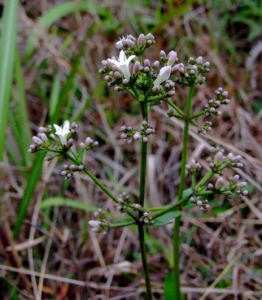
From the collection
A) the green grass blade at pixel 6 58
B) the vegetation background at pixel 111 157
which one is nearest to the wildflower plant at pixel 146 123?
the vegetation background at pixel 111 157

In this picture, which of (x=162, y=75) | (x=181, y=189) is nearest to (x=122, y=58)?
(x=162, y=75)

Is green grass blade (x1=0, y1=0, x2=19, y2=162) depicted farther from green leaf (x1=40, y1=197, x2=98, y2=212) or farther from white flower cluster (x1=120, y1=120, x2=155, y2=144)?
white flower cluster (x1=120, y1=120, x2=155, y2=144)

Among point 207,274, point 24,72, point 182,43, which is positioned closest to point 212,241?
point 207,274

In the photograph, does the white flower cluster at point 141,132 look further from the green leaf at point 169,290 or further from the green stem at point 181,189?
the green leaf at point 169,290

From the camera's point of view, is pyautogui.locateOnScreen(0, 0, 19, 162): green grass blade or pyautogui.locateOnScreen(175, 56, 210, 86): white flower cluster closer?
pyautogui.locateOnScreen(175, 56, 210, 86): white flower cluster

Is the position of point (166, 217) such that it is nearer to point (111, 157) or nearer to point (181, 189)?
point (181, 189)

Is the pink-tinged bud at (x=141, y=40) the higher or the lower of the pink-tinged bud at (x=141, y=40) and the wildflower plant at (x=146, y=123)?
the higher

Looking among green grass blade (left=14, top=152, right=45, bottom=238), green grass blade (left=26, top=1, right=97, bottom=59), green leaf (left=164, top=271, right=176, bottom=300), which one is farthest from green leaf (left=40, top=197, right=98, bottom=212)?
green grass blade (left=26, top=1, right=97, bottom=59)

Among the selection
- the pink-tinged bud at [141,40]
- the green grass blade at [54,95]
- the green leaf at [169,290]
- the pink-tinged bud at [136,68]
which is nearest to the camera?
the pink-tinged bud at [136,68]

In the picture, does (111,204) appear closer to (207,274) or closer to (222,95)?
(207,274)
